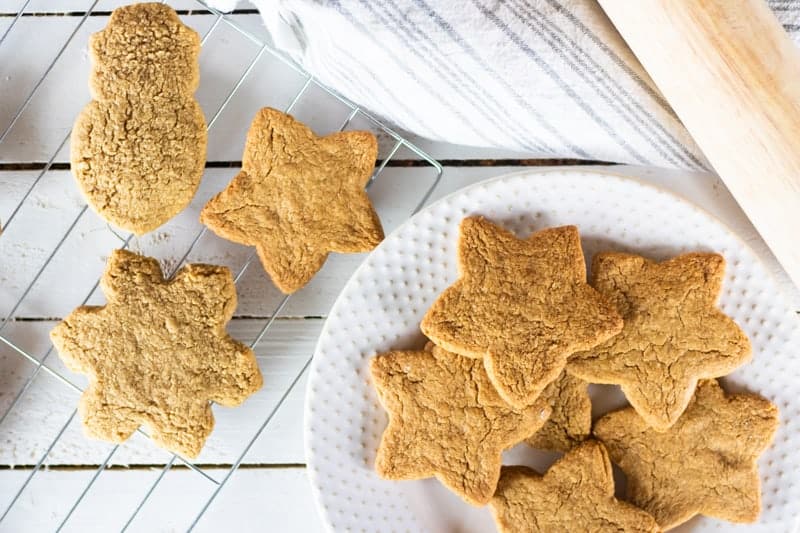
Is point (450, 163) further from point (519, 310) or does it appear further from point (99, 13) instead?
point (99, 13)

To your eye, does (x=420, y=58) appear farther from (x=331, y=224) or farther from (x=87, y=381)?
(x=87, y=381)

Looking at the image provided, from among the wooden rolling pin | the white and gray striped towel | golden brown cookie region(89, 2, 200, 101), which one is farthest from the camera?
golden brown cookie region(89, 2, 200, 101)

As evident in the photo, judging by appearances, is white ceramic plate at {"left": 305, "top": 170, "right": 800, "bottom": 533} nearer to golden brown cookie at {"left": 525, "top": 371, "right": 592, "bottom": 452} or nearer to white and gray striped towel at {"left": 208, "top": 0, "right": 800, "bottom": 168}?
white and gray striped towel at {"left": 208, "top": 0, "right": 800, "bottom": 168}

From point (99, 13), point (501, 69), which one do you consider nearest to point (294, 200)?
point (501, 69)

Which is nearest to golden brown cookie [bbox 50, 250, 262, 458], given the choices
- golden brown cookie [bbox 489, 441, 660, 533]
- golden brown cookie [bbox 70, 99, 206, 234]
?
golden brown cookie [bbox 70, 99, 206, 234]

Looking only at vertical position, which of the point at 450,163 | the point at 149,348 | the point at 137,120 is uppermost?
the point at 450,163

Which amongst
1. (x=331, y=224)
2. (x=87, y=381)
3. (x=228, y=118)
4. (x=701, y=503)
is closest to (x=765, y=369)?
(x=701, y=503)
